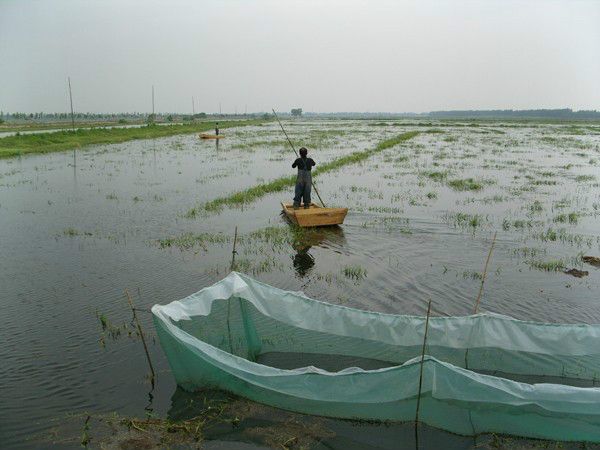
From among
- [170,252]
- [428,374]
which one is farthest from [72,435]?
[170,252]

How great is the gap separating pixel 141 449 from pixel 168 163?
2276 centimetres

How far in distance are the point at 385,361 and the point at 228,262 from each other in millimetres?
4902

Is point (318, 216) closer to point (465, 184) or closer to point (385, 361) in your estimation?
point (385, 361)

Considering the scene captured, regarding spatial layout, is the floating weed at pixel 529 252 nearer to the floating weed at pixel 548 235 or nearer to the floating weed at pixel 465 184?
the floating weed at pixel 548 235

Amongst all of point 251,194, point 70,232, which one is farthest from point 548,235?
point 70,232

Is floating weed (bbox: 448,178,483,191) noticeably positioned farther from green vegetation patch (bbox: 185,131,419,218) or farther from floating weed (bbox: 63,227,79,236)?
floating weed (bbox: 63,227,79,236)

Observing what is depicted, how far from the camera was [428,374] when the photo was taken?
4188 mm

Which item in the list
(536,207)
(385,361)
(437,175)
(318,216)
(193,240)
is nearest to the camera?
(385,361)

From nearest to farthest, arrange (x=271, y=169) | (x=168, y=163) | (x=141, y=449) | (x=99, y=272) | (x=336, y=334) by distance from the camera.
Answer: (x=141, y=449) < (x=336, y=334) < (x=99, y=272) < (x=271, y=169) < (x=168, y=163)

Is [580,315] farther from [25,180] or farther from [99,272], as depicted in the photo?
[25,180]

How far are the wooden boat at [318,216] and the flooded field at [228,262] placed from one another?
290 mm

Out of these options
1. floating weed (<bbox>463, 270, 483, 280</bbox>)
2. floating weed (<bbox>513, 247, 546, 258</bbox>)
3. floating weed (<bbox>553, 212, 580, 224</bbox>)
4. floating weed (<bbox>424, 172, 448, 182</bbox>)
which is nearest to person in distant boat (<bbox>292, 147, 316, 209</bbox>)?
floating weed (<bbox>463, 270, 483, 280</bbox>)

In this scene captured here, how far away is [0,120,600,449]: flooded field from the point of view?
5230 millimetres

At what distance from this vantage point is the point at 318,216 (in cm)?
1193
